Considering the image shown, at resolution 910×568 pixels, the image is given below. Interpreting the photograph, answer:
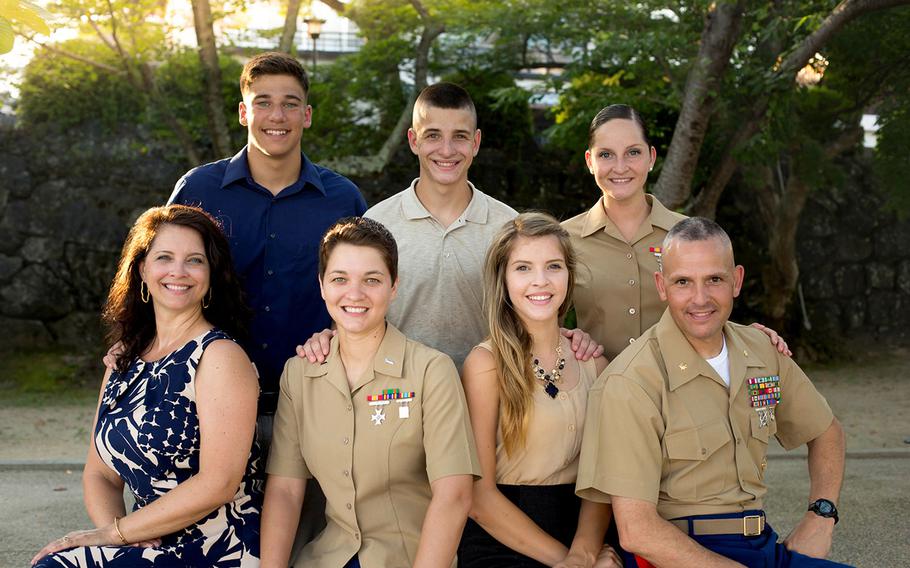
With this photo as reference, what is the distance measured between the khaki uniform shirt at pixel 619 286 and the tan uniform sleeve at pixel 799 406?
2.23 ft

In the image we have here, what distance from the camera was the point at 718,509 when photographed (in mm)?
2990

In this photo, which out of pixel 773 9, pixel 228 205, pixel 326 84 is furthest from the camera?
pixel 326 84

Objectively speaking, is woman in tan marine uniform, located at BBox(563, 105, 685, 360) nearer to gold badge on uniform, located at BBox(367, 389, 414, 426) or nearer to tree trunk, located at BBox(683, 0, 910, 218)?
gold badge on uniform, located at BBox(367, 389, 414, 426)

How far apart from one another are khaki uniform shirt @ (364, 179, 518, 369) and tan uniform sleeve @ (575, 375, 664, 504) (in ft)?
2.67

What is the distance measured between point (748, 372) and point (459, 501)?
1.04 metres

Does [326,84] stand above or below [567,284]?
above

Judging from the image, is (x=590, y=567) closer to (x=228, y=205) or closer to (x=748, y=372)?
(x=748, y=372)

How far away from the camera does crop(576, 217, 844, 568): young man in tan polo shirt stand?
9.44ft

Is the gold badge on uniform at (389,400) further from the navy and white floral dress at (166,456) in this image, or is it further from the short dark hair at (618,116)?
the short dark hair at (618,116)

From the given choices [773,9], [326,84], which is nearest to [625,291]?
[773,9]

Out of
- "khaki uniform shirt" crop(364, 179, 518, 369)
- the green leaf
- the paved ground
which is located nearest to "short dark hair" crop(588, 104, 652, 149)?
"khaki uniform shirt" crop(364, 179, 518, 369)

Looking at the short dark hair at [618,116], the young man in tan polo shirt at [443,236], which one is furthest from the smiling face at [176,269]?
the short dark hair at [618,116]

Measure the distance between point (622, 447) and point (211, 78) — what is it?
7.16m

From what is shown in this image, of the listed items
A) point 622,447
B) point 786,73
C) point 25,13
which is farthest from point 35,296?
point 622,447
